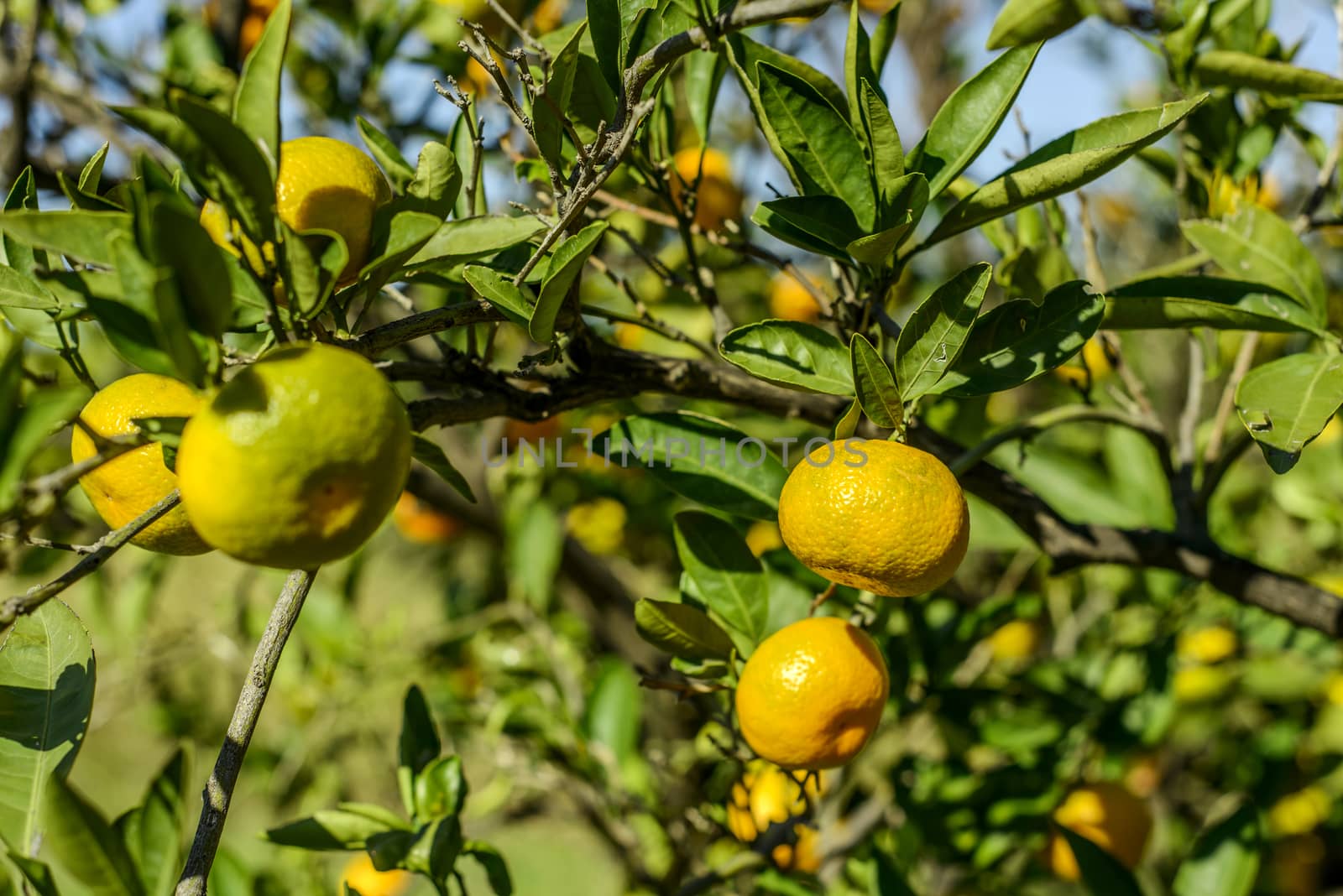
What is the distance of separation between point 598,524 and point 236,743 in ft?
4.49

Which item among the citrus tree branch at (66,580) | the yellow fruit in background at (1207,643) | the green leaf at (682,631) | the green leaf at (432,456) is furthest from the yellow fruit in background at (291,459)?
the yellow fruit in background at (1207,643)

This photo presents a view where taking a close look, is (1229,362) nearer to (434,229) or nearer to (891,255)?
(891,255)

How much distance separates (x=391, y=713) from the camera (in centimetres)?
307

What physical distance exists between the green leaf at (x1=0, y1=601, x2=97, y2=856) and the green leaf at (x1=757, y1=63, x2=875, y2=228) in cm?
55

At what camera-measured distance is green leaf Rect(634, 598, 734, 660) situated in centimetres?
73

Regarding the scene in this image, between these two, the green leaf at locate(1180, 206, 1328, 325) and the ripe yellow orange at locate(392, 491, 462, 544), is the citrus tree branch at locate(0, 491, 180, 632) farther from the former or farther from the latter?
the ripe yellow orange at locate(392, 491, 462, 544)

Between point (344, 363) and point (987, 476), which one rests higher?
point (344, 363)

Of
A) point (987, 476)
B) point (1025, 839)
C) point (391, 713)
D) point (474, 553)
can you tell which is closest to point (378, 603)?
point (391, 713)

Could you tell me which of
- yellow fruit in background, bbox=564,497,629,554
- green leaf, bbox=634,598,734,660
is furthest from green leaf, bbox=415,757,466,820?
yellow fruit in background, bbox=564,497,629,554

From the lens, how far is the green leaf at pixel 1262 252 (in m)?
0.78

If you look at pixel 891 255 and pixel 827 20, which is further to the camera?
pixel 827 20

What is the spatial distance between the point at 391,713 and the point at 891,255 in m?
2.73

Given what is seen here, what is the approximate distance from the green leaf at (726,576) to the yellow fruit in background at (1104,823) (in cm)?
62

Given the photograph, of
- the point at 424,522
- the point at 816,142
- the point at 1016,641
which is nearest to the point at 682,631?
the point at 816,142
